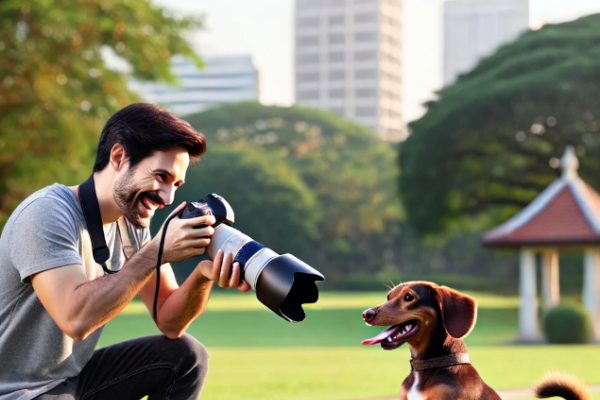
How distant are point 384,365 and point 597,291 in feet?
23.7

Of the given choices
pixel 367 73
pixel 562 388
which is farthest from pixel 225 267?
pixel 367 73

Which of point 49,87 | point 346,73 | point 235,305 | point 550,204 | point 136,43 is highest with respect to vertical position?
point 346,73

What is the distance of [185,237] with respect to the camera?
279 centimetres

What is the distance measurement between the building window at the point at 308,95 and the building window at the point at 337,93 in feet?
5.35

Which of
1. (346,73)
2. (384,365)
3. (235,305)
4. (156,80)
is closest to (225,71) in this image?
(346,73)

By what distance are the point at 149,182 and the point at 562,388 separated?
1.76 m

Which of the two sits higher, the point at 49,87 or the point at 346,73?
the point at 346,73

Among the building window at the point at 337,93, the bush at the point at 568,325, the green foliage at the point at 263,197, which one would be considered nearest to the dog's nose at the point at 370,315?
the bush at the point at 568,325

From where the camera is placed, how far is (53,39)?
16.4 meters

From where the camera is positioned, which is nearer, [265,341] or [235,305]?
[265,341]

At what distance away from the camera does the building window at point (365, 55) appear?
338 ft

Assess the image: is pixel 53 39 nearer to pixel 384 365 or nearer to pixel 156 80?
pixel 156 80

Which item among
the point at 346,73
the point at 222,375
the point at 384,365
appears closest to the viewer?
the point at 222,375

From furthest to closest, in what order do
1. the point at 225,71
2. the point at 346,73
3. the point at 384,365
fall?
the point at 225,71
the point at 346,73
the point at 384,365
